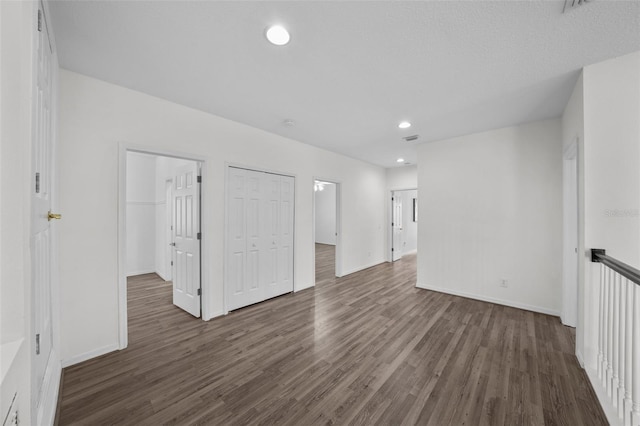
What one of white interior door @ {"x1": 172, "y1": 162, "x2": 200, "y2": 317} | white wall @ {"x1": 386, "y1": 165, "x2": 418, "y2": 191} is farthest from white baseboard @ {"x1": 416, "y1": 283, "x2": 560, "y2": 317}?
white interior door @ {"x1": 172, "y1": 162, "x2": 200, "y2": 317}

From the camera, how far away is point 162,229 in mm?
5320

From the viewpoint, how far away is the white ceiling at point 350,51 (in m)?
1.55

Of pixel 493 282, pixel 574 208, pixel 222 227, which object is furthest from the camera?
pixel 493 282

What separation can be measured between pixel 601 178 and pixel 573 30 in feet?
3.93

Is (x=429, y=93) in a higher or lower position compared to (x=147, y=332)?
higher

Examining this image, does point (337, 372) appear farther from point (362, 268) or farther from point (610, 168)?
point (362, 268)

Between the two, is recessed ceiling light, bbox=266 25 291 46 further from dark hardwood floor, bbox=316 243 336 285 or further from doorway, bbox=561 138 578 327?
dark hardwood floor, bbox=316 243 336 285

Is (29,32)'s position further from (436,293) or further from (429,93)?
(436,293)

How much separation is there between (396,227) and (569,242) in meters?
4.09

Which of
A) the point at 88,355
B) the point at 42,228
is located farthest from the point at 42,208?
the point at 88,355

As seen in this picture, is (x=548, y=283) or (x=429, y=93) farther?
(x=548, y=283)

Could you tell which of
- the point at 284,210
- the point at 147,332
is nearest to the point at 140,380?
the point at 147,332

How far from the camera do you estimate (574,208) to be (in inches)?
120

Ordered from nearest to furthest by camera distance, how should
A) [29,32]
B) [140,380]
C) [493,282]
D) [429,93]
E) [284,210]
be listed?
[29,32], [140,380], [429,93], [493,282], [284,210]
